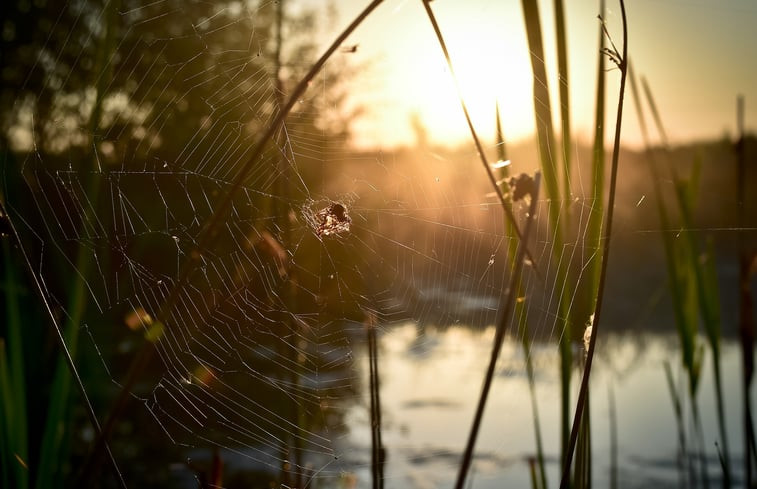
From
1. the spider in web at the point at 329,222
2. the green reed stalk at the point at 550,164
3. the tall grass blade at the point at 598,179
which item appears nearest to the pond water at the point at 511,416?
the spider in web at the point at 329,222

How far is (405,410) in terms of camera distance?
18.4 feet

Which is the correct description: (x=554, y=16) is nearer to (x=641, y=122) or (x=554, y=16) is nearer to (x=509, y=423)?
(x=641, y=122)

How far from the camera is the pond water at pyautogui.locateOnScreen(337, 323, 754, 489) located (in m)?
4.57

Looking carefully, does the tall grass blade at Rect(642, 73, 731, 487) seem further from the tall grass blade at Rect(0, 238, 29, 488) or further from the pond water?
the pond water

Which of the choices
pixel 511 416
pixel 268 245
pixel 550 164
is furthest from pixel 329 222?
pixel 511 416

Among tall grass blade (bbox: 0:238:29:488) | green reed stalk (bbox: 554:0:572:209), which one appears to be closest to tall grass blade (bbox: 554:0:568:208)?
green reed stalk (bbox: 554:0:572:209)

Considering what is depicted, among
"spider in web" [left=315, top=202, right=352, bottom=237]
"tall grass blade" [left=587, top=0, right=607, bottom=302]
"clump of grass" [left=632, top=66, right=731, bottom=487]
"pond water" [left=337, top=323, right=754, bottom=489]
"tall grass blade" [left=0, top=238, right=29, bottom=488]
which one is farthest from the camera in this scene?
"pond water" [left=337, top=323, right=754, bottom=489]

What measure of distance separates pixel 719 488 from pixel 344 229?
3.23 meters

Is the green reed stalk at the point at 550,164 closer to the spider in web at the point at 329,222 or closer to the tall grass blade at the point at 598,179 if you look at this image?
the tall grass blade at the point at 598,179

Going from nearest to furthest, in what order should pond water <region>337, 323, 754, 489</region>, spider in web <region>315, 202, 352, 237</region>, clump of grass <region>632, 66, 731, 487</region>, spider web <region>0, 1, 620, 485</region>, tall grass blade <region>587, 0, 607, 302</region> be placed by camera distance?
tall grass blade <region>587, 0, 607, 302</region> < spider web <region>0, 1, 620, 485</region> < clump of grass <region>632, 66, 731, 487</region> < spider in web <region>315, 202, 352, 237</region> < pond water <region>337, 323, 754, 489</region>

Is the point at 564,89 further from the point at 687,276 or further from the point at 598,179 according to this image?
the point at 687,276

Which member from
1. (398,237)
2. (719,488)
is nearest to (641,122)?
(398,237)

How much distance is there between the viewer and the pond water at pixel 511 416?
4574mm

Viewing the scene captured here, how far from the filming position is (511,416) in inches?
204
